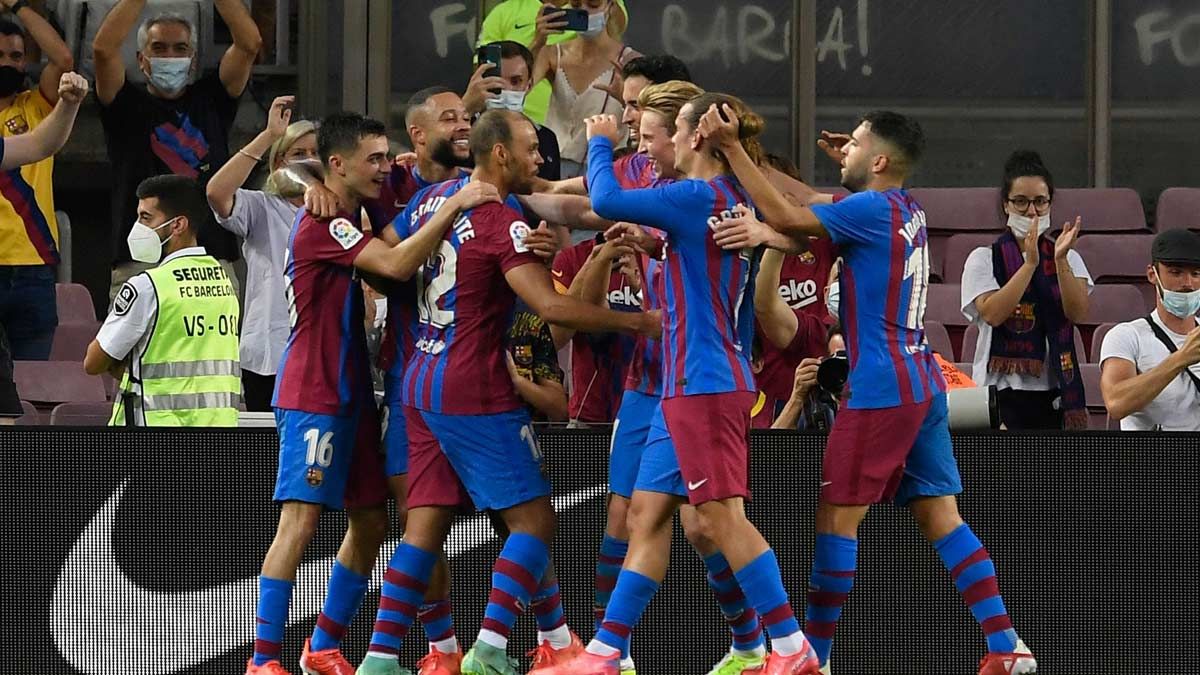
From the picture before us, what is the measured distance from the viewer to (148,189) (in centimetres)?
813

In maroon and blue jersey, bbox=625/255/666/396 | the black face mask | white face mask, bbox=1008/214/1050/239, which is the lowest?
maroon and blue jersey, bbox=625/255/666/396

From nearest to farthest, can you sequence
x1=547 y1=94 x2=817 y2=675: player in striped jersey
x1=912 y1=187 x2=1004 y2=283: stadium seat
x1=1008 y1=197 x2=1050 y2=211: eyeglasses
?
x1=547 y1=94 x2=817 y2=675: player in striped jersey < x1=1008 y1=197 x2=1050 y2=211: eyeglasses < x1=912 y1=187 x2=1004 y2=283: stadium seat

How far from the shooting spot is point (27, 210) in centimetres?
1030

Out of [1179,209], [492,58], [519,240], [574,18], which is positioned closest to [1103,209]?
[1179,209]

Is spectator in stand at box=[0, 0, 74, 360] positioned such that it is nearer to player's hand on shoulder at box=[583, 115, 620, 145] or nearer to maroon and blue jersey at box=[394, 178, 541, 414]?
maroon and blue jersey at box=[394, 178, 541, 414]

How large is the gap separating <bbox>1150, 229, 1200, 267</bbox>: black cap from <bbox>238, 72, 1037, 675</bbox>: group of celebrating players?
1.66 metres

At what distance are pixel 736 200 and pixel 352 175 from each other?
1.46m

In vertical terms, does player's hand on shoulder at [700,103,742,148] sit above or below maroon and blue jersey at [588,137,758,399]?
above

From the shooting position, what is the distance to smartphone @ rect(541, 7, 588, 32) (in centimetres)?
1030

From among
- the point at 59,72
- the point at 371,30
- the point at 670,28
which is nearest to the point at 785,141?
the point at 670,28

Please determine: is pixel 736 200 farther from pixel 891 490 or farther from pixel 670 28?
pixel 670 28

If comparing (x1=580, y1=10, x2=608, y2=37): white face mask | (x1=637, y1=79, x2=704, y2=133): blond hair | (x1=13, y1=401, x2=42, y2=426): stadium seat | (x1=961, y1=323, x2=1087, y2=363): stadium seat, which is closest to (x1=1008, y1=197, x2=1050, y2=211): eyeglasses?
(x1=961, y1=323, x2=1087, y2=363): stadium seat

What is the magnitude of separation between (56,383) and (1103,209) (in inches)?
240

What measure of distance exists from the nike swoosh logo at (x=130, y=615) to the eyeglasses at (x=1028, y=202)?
8.87ft
